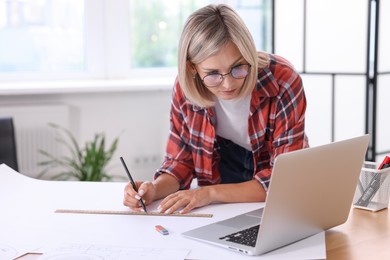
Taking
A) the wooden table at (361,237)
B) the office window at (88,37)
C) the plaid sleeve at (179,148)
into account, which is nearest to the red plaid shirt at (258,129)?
the plaid sleeve at (179,148)

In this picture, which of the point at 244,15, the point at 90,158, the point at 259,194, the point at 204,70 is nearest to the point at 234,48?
the point at 204,70

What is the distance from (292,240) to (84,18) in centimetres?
314

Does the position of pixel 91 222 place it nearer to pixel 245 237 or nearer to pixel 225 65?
pixel 245 237

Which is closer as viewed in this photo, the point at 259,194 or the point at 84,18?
the point at 259,194

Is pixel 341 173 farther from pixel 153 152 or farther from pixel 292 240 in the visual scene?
pixel 153 152

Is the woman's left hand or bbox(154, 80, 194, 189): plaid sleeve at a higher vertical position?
bbox(154, 80, 194, 189): plaid sleeve

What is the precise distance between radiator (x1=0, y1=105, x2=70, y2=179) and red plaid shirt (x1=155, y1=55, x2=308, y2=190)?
6.59 ft

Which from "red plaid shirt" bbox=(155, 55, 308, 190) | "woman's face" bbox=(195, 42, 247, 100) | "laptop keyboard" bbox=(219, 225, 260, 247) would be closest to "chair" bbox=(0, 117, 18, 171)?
"red plaid shirt" bbox=(155, 55, 308, 190)

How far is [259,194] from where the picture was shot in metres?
1.94

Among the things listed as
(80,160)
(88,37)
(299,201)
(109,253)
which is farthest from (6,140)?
(299,201)

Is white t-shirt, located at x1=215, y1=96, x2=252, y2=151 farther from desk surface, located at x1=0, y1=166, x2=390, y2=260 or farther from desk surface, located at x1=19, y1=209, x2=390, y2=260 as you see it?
desk surface, located at x1=19, y1=209, x2=390, y2=260

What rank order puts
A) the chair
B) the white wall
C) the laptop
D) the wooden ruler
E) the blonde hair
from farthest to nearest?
1. the white wall
2. the chair
3. the blonde hair
4. the wooden ruler
5. the laptop

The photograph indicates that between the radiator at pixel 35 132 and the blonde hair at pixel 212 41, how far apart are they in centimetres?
217

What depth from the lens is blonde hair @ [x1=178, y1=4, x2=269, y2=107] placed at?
1904 millimetres
